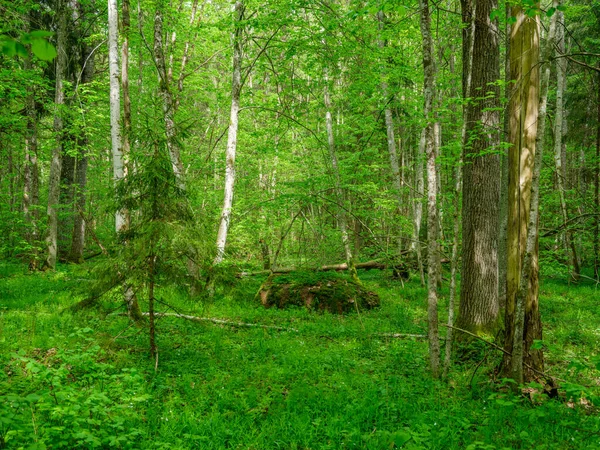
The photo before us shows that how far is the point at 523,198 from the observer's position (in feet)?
17.7

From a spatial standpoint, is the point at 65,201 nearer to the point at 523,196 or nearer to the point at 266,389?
the point at 266,389

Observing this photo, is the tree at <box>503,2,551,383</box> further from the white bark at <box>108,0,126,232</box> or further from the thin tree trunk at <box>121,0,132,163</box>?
the thin tree trunk at <box>121,0,132,163</box>

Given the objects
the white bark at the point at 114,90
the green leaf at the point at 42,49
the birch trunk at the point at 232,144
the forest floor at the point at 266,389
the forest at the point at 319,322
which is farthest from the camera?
the birch trunk at the point at 232,144

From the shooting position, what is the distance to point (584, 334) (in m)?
8.37

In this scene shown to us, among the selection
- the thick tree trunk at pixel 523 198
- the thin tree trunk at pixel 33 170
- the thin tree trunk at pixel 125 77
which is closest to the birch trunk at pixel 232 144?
the thin tree trunk at pixel 125 77

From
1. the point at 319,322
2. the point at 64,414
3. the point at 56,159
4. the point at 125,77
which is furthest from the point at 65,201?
the point at 64,414

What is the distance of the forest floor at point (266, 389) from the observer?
4.02m

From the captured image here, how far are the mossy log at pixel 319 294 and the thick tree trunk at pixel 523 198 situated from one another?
5472 mm

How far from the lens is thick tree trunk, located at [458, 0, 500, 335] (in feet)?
23.2

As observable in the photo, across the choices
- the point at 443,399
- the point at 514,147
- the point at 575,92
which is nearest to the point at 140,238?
the point at 443,399

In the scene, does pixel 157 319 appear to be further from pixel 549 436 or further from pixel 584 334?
pixel 584 334

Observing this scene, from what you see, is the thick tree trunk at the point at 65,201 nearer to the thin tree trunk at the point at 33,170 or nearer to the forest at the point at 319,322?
the thin tree trunk at the point at 33,170

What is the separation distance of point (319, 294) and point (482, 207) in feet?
18.2

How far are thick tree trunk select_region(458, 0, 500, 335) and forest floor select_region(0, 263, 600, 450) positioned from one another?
810 mm
